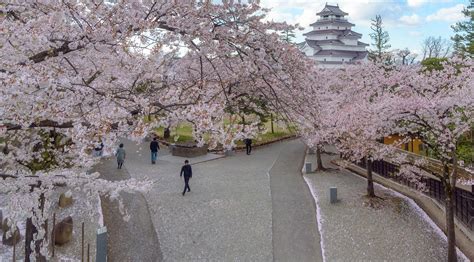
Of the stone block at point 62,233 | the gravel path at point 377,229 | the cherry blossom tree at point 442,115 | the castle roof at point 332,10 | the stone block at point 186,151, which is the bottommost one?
the gravel path at point 377,229

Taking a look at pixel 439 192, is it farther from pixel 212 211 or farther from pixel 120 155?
pixel 120 155

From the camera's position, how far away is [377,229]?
33.5 ft

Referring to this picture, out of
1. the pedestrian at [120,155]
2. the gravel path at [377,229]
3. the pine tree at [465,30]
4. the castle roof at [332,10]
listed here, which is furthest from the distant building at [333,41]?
the pedestrian at [120,155]

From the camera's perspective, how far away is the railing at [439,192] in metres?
9.67

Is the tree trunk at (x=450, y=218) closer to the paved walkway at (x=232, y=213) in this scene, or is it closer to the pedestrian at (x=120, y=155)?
the paved walkway at (x=232, y=213)

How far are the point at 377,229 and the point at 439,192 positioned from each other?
10.9ft

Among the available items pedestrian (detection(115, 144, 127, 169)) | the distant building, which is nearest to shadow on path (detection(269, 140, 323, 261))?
pedestrian (detection(115, 144, 127, 169))

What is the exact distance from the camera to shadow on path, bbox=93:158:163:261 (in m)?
8.30

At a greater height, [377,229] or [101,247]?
[101,247]

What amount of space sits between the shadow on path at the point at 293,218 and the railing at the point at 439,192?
3848 mm

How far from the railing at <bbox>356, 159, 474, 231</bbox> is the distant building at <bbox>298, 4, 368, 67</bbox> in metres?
28.2

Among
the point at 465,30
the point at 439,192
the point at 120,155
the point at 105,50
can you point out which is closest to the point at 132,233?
the point at 105,50

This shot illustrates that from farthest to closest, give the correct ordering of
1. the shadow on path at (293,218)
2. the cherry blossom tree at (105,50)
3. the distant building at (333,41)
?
1. the distant building at (333,41)
2. the shadow on path at (293,218)
3. the cherry blossom tree at (105,50)

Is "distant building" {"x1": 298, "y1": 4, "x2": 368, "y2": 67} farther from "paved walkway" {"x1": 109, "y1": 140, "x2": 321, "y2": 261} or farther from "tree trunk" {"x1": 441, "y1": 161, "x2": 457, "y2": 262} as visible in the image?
"tree trunk" {"x1": 441, "y1": 161, "x2": 457, "y2": 262}
